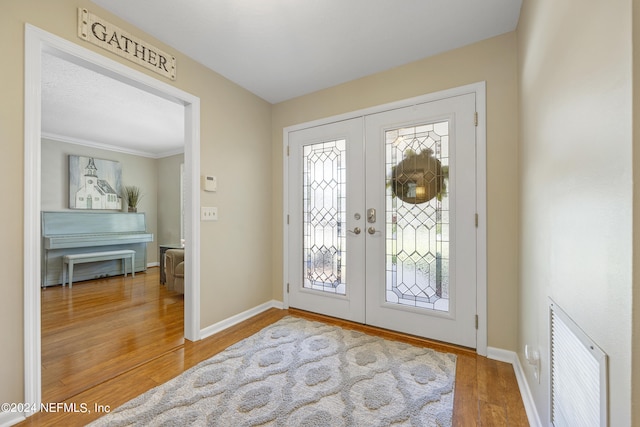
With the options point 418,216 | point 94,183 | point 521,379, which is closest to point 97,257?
point 94,183

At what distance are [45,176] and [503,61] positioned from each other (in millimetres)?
6134

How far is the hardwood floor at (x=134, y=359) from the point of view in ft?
4.71

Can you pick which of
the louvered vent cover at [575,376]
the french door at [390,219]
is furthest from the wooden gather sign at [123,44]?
the louvered vent cover at [575,376]

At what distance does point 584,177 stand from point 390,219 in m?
1.56

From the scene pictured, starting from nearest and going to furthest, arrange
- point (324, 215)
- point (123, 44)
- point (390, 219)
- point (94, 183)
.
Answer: point (123, 44) → point (390, 219) → point (324, 215) → point (94, 183)

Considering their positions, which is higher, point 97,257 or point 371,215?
point 371,215

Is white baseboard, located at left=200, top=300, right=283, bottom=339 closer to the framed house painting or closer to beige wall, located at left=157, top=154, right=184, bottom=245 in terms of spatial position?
beige wall, located at left=157, top=154, right=184, bottom=245

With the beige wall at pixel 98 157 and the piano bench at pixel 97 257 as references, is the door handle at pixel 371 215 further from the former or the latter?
the beige wall at pixel 98 157

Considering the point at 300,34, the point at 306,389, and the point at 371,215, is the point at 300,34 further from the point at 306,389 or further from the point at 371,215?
the point at 306,389

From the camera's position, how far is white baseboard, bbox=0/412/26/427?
4.26 ft

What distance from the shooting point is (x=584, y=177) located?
792 millimetres

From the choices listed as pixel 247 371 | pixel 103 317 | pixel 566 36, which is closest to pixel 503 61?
pixel 566 36

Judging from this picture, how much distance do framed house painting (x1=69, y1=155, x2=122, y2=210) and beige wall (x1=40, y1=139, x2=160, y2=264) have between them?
9cm

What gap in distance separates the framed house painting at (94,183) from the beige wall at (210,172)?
376 cm
